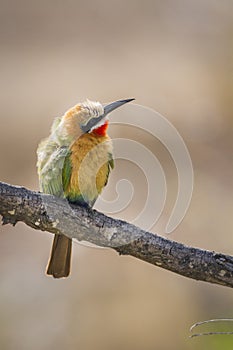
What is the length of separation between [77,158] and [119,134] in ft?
9.94

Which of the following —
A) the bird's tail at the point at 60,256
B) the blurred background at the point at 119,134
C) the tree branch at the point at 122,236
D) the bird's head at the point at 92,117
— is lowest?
the tree branch at the point at 122,236

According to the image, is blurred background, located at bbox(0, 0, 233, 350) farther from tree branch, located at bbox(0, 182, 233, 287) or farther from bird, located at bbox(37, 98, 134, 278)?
tree branch, located at bbox(0, 182, 233, 287)

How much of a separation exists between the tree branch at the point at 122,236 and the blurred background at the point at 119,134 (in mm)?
1967

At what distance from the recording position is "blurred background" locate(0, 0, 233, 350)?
12.8ft

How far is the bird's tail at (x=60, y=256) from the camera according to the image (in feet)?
7.16

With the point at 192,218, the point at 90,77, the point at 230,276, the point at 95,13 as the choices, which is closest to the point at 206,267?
the point at 230,276

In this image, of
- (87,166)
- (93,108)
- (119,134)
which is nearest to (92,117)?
(93,108)

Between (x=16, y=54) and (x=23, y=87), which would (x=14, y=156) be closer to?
(x=23, y=87)

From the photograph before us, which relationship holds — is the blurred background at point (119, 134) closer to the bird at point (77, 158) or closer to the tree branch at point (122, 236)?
the bird at point (77, 158)

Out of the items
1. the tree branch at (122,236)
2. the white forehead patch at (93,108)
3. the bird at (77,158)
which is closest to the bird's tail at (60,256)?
the bird at (77,158)

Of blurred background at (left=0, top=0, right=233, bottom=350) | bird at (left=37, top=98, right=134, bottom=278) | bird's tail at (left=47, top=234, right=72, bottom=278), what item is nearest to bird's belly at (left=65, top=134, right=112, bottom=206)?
bird at (left=37, top=98, right=134, bottom=278)

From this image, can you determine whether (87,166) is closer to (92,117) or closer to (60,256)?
(92,117)

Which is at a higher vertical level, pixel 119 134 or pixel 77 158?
pixel 119 134

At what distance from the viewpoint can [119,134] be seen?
5.13 meters
